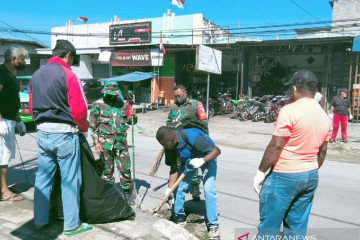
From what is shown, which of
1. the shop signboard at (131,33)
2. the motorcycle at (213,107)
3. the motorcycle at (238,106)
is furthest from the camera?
the shop signboard at (131,33)

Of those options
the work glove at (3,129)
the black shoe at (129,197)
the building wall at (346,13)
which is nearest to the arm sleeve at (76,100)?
the work glove at (3,129)

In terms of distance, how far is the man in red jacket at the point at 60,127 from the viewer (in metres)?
3.19

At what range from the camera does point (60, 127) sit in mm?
3232

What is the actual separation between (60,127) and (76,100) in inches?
12.1

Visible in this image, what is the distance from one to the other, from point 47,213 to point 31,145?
22.2ft

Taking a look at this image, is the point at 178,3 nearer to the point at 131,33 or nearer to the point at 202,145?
the point at 131,33

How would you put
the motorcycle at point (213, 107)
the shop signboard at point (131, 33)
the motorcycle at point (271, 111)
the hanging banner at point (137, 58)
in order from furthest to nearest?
the shop signboard at point (131, 33) < the hanging banner at point (137, 58) < the motorcycle at point (213, 107) < the motorcycle at point (271, 111)

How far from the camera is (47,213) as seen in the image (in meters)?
3.46

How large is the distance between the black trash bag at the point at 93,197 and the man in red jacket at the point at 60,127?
0.44ft

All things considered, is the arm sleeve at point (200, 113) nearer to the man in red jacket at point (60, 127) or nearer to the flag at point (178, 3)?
the man in red jacket at point (60, 127)

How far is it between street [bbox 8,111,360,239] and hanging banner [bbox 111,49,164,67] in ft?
40.0

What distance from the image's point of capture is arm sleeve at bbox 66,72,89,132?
3.21 metres

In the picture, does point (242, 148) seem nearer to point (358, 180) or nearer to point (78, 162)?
point (358, 180)

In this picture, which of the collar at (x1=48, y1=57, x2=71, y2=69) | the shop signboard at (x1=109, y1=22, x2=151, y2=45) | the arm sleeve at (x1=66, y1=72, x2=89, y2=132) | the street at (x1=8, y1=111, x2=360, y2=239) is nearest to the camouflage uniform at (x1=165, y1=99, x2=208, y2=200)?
the street at (x1=8, y1=111, x2=360, y2=239)
